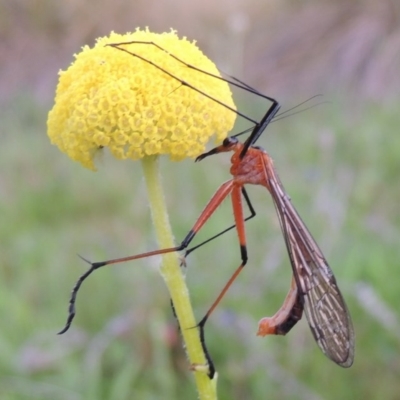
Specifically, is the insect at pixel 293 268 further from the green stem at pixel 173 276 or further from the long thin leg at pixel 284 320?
the green stem at pixel 173 276

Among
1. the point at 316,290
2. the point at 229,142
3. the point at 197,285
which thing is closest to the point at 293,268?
the point at 316,290

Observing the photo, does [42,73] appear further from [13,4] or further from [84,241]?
[84,241]

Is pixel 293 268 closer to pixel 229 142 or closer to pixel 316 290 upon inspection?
pixel 316 290

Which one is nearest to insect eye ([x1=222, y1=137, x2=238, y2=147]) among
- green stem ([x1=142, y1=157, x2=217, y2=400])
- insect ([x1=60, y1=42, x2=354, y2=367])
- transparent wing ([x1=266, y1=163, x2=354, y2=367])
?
insect ([x1=60, y1=42, x2=354, y2=367])

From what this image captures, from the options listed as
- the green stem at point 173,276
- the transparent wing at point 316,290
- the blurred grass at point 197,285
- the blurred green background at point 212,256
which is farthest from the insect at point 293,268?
the blurred grass at point 197,285

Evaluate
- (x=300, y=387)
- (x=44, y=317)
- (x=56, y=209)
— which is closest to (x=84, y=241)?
(x=56, y=209)

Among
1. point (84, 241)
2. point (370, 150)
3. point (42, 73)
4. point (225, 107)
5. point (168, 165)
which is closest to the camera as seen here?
point (225, 107)

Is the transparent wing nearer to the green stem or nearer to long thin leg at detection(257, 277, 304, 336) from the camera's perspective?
long thin leg at detection(257, 277, 304, 336)
